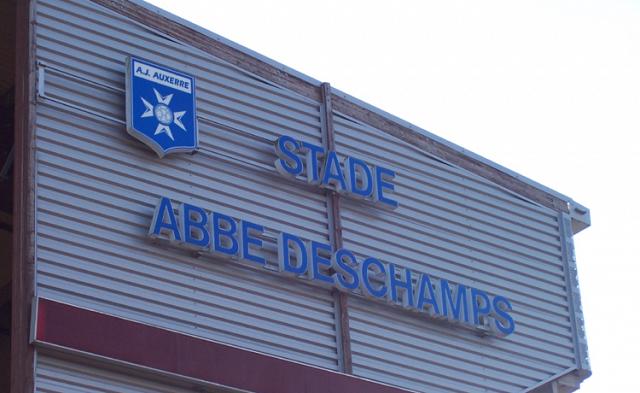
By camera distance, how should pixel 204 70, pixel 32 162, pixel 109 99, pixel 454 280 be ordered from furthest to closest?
pixel 454 280, pixel 204 70, pixel 109 99, pixel 32 162

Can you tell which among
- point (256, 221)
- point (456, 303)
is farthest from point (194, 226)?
point (456, 303)

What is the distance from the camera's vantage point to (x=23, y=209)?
27016mm

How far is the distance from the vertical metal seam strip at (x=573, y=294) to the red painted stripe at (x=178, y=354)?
7.81m

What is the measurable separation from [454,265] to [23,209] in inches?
456

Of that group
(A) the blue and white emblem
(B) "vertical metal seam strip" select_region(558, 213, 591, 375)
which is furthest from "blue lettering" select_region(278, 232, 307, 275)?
(B) "vertical metal seam strip" select_region(558, 213, 591, 375)

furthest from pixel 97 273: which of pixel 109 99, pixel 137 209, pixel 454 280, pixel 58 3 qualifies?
pixel 454 280

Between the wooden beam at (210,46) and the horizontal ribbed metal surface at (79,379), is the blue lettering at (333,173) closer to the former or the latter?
the wooden beam at (210,46)

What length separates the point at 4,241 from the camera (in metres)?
33.4

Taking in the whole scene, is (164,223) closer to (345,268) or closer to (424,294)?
(345,268)

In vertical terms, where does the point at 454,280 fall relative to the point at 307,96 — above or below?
below

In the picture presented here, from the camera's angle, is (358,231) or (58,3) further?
(358,231)

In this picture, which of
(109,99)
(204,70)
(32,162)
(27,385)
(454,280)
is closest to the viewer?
(27,385)

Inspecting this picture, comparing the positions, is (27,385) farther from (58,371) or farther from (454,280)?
(454,280)

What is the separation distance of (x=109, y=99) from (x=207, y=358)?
18.1ft
